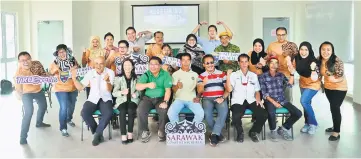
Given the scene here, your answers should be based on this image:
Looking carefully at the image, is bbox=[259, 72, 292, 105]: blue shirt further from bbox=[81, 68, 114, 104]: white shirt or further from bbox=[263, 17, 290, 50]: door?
bbox=[263, 17, 290, 50]: door

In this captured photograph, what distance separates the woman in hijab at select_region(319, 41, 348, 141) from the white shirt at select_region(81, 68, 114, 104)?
2.57 m

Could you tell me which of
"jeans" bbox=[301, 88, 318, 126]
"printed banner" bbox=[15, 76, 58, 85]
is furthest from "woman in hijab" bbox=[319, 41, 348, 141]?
"printed banner" bbox=[15, 76, 58, 85]

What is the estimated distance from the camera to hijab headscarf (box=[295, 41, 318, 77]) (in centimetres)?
462

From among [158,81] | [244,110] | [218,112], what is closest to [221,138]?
[218,112]

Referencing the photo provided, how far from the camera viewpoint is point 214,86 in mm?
4559

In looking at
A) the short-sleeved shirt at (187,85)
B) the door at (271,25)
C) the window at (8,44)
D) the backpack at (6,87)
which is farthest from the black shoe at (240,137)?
the window at (8,44)

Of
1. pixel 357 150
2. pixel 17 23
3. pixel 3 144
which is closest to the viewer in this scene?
pixel 357 150

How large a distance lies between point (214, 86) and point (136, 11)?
765 cm

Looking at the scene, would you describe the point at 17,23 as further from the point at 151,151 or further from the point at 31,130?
the point at 151,151

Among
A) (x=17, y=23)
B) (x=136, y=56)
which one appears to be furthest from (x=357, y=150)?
(x=17, y=23)

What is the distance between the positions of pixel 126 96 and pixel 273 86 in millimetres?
1779

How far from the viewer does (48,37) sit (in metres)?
10.7

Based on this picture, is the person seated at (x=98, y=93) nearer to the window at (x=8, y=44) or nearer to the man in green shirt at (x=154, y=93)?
the man in green shirt at (x=154, y=93)

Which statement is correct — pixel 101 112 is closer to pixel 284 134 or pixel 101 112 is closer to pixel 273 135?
pixel 273 135
